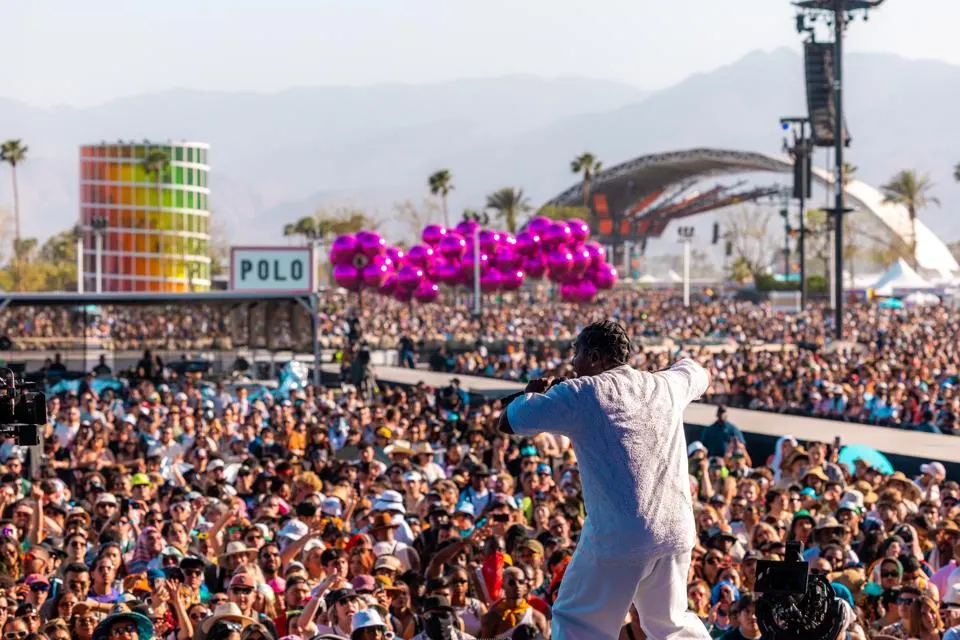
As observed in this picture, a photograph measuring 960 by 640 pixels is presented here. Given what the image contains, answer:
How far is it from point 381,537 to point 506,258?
4393 centimetres

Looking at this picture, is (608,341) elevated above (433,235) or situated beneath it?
situated beneath

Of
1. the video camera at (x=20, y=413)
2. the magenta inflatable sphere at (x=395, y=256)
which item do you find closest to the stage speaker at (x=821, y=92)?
the magenta inflatable sphere at (x=395, y=256)

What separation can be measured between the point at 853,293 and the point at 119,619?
288 ft

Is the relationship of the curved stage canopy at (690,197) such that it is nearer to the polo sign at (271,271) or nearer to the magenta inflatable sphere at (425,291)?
the magenta inflatable sphere at (425,291)

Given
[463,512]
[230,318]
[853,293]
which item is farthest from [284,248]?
[853,293]

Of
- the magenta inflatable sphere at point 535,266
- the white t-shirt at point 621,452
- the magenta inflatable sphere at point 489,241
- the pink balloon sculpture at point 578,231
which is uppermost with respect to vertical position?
the pink balloon sculpture at point 578,231

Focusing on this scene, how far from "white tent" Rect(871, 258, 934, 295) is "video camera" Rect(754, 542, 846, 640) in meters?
76.2

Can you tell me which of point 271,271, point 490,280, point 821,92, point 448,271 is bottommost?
point 271,271

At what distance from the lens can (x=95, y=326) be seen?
168 feet

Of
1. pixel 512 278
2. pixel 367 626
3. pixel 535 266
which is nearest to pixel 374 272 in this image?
pixel 512 278

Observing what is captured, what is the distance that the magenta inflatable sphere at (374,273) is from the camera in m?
50.7

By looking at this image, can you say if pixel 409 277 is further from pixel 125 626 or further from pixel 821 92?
pixel 125 626

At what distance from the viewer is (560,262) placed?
5378 cm

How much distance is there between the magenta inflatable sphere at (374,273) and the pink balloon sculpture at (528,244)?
5.72 metres
